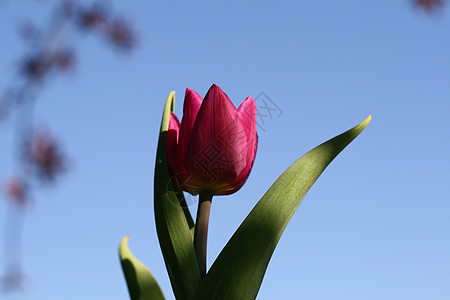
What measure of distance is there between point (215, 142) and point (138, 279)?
0.25 metres

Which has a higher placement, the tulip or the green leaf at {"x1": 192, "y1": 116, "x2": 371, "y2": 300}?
the tulip

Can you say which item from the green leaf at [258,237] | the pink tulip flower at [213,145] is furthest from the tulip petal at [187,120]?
the green leaf at [258,237]

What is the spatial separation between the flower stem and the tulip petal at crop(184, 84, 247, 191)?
0.16 feet

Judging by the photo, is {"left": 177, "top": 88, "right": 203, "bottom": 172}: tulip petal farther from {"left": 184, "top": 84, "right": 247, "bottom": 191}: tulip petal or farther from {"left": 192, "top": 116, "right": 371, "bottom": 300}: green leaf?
{"left": 192, "top": 116, "right": 371, "bottom": 300}: green leaf

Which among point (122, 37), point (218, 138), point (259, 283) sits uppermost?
point (122, 37)

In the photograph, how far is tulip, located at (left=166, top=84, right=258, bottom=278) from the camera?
81 cm

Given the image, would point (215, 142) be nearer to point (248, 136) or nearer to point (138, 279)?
point (248, 136)

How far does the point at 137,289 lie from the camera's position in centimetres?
73

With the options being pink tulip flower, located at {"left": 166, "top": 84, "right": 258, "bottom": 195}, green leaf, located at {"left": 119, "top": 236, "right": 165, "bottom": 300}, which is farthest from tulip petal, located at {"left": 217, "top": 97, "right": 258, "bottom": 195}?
green leaf, located at {"left": 119, "top": 236, "right": 165, "bottom": 300}

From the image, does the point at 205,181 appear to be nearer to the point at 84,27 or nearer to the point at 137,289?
the point at 137,289

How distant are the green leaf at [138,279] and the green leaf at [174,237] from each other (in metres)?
0.08

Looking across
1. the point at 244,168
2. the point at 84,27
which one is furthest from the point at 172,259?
the point at 84,27

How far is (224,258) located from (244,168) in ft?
0.56

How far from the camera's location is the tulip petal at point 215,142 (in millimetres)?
808
